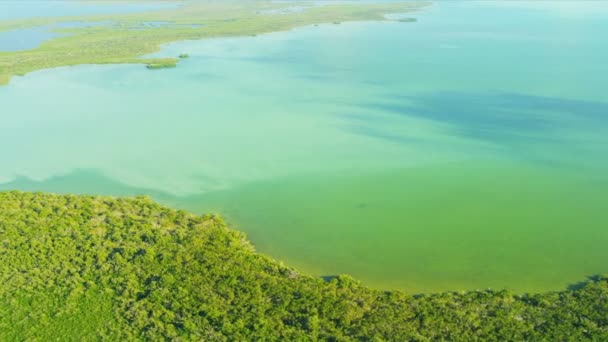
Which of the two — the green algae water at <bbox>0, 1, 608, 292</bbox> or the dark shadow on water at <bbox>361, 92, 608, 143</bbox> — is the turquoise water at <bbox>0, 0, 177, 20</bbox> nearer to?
the green algae water at <bbox>0, 1, 608, 292</bbox>

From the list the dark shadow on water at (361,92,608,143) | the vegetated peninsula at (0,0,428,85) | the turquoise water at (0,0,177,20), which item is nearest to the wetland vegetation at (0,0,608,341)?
the dark shadow on water at (361,92,608,143)

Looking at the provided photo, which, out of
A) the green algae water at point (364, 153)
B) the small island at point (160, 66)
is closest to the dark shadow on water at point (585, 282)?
the green algae water at point (364, 153)

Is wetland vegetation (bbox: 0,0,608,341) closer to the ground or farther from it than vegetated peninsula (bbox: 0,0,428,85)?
closer to the ground

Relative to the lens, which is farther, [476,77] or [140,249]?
[476,77]

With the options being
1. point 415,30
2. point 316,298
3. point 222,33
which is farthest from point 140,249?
point 415,30

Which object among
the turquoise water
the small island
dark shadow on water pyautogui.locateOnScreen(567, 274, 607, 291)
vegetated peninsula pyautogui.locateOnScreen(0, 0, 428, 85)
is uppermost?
the turquoise water

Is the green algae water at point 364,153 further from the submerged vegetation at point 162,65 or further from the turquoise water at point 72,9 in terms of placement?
the turquoise water at point 72,9

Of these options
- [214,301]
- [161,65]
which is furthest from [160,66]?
[214,301]

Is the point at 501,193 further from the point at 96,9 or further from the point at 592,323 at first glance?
the point at 96,9
